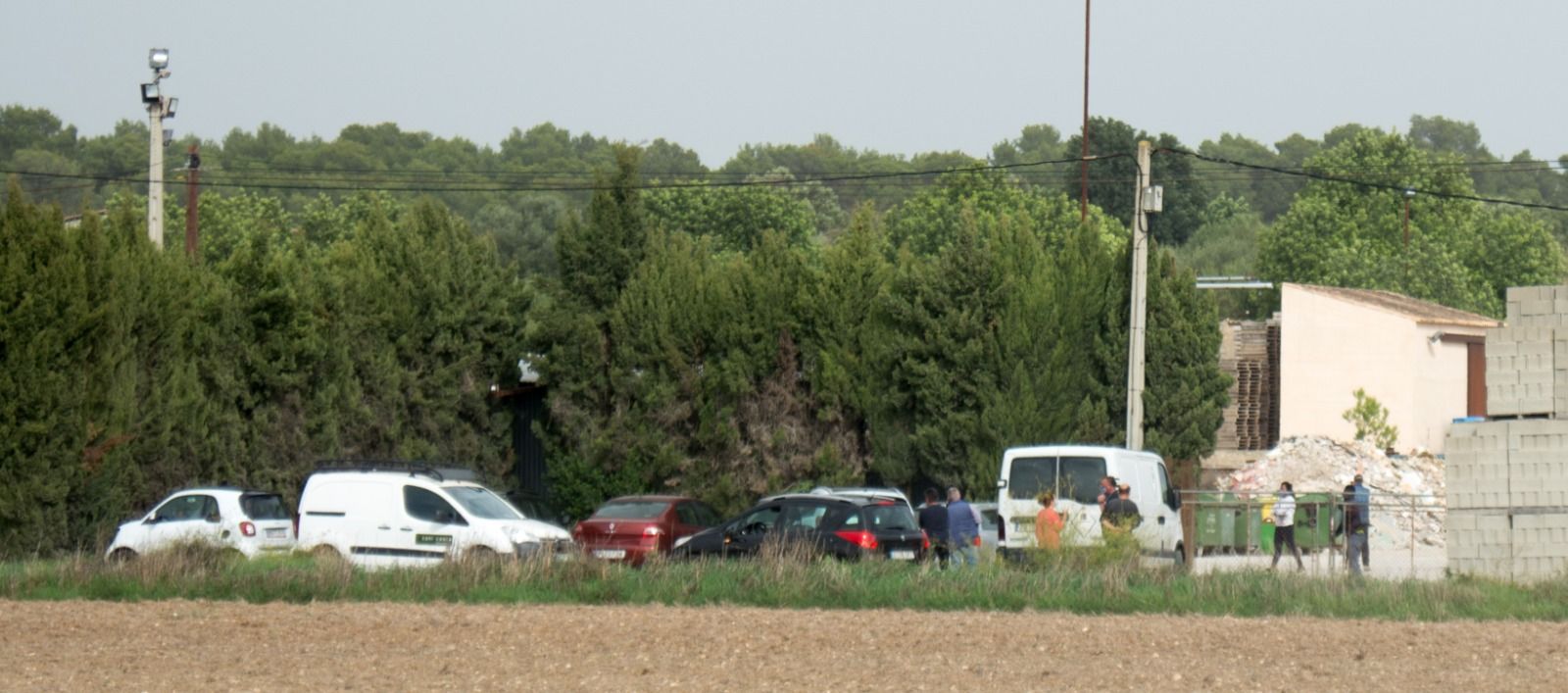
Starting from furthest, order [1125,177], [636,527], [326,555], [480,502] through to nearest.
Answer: [1125,177], [636,527], [480,502], [326,555]

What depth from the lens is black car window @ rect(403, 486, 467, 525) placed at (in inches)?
967

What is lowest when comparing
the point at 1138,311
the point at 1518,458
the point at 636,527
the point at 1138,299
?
the point at 636,527

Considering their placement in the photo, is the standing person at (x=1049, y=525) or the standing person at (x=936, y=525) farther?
the standing person at (x=936, y=525)

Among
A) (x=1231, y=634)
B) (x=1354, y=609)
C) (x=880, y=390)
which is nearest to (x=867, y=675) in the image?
(x=1231, y=634)

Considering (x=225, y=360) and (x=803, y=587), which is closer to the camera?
A: (x=803, y=587)

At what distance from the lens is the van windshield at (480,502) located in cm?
2483

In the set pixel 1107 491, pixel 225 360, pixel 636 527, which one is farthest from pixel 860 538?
pixel 225 360

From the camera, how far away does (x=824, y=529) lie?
23.8 m

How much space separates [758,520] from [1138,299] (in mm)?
10087

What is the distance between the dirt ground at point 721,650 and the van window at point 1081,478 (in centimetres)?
649

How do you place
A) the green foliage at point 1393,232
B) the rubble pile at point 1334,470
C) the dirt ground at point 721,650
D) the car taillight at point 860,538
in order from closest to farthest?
the dirt ground at point 721,650, the car taillight at point 860,538, the rubble pile at point 1334,470, the green foliage at point 1393,232

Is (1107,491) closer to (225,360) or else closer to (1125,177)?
(225,360)

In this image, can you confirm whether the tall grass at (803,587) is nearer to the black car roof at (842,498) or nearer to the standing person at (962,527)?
the black car roof at (842,498)

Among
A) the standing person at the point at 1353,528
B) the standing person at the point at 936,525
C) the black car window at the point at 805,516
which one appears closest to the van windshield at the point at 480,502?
the black car window at the point at 805,516
